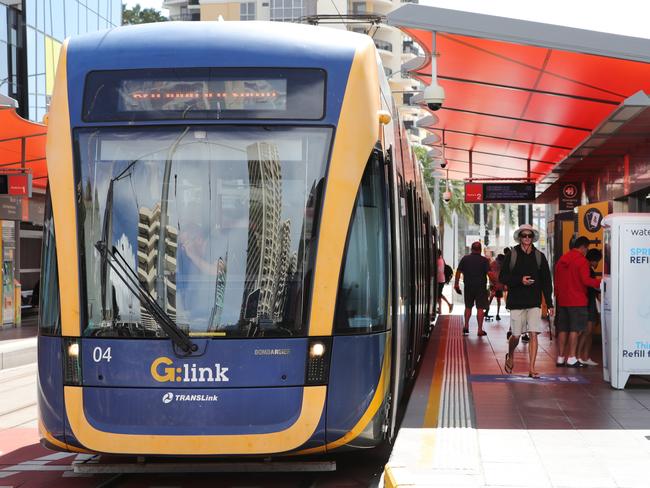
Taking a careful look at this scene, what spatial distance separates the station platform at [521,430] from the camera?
7684 millimetres

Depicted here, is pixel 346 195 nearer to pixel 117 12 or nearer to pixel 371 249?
pixel 371 249

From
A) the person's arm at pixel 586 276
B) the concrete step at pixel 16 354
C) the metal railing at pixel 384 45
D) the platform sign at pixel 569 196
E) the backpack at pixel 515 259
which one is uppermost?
the metal railing at pixel 384 45

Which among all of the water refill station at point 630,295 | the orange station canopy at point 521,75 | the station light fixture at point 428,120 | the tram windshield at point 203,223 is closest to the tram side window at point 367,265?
the tram windshield at point 203,223

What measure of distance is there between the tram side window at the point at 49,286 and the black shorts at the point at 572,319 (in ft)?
26.6

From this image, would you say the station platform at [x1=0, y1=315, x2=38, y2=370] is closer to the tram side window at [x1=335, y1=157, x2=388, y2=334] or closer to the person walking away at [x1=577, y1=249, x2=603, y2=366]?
the person walking away at [x1=577, y1=249, x2=603, y2=366]

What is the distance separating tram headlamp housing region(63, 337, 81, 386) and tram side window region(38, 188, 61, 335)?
0.15 meters

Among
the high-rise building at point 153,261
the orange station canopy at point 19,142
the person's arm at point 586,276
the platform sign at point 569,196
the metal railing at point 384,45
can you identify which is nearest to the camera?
the high-rise building at point 153,261

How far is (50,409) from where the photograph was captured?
8.12 metres

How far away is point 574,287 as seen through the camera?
575 inches

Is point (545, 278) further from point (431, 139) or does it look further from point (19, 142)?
point (19, 142)

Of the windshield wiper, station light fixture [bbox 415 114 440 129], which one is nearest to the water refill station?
station light fixture [bbox 415 114 440 129]

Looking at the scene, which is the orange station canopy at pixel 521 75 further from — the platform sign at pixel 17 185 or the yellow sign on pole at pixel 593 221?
the platform sign at pixel 17 185

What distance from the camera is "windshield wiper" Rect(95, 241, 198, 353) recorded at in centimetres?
789

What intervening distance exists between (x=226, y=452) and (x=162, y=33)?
125 inches
